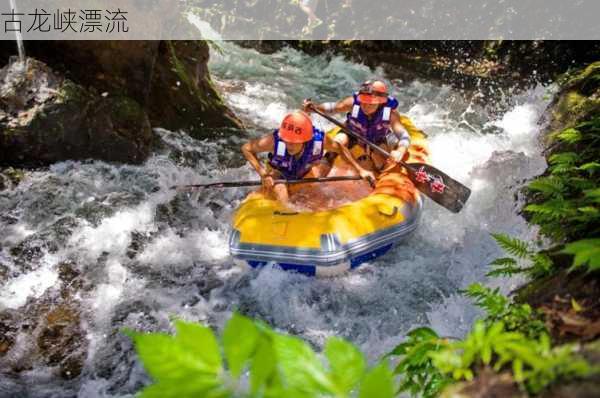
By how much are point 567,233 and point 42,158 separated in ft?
19.4

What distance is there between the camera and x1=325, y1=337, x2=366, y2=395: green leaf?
957 millimetres

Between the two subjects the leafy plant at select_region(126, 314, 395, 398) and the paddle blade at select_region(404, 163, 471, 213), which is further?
the paddle blade at select_region(404, 163, 471, 213)

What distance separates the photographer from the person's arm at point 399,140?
616cm

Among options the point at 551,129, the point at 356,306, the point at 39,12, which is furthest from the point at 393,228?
the point at 39,12

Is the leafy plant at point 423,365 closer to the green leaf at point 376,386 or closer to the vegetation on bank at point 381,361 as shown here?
the vegetation on bank at point 381,361

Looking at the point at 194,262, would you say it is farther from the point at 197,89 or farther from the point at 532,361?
the point at 532,361

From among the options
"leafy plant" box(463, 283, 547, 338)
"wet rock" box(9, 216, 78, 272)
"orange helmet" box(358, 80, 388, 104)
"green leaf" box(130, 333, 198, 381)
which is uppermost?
"green leaf" box(130, 333, 198, 381)

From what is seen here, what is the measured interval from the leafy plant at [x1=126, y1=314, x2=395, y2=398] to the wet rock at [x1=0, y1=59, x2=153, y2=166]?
6.00 m

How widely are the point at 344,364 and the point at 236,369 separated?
24 cm

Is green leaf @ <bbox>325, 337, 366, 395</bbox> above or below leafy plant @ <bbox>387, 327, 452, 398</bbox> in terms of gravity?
above

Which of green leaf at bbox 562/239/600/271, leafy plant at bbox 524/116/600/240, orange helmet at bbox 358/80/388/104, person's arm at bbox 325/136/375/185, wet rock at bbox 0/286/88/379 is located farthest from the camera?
orange helmet at bbox 358/80/388/104

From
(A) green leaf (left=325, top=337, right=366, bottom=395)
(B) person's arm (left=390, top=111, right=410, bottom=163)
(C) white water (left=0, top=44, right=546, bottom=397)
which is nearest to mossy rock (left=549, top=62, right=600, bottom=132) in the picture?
(C) white water (left=0, top=44, right=546, bottom=397)

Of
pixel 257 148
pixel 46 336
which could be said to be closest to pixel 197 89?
pixel 257 148

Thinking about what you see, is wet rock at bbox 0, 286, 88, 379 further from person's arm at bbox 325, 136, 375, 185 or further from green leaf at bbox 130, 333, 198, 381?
green leaf at bbox 130, 333, 198, 381
